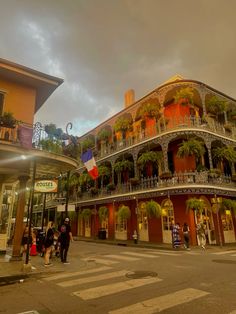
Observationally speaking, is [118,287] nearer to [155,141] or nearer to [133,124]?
[155,141]

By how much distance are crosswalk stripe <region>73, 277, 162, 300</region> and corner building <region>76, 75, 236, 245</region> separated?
10.7 metres

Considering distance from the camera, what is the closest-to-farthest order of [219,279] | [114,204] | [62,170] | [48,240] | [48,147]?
[219,279] → [48,240] → [48,147] → [62,170] → [114,204]

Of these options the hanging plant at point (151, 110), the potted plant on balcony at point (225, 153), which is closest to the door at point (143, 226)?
the potted plant on balcony at point (225, 153)

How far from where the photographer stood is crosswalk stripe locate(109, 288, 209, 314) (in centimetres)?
488

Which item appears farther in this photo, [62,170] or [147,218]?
[147,218]

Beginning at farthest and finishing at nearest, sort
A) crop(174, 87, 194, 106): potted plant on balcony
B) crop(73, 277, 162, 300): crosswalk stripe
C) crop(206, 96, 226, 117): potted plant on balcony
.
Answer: crop(206, 96, 226, 117): potted plant on balcony → crop(174, 87, 194, 106): potted plant on balcony → crop(73, 277, 162, 300): crosswalk stripe

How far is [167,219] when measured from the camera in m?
20.0

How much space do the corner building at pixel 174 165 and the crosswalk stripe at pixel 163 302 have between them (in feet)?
38.0

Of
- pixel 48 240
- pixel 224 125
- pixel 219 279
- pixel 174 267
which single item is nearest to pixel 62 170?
pixel 48 240

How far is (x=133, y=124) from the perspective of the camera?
2591 centimetres

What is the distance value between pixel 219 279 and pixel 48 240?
20.7 ft

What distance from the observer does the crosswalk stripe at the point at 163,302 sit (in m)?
4.88

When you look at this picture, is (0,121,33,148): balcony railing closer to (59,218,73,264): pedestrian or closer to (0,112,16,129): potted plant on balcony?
(0,112,16,129): potted plant on balcony

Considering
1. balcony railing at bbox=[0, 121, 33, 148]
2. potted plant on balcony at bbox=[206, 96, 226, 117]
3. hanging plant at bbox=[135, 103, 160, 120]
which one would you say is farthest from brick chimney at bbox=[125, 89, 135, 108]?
balcony railing at bbox=[0, 121, 33, 148]
